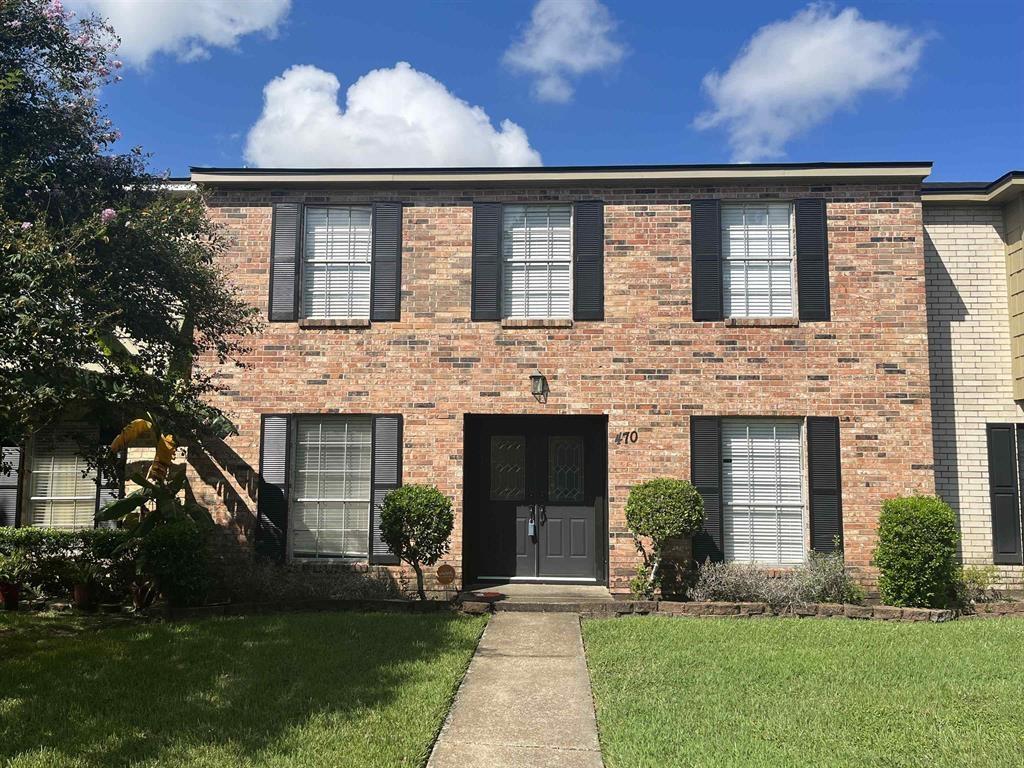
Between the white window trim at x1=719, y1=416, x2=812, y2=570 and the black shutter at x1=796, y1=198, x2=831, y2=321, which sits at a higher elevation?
the black shutter at x1=796, y1=198, x2=831, y2=321

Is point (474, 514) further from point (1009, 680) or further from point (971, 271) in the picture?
point (971, 271)

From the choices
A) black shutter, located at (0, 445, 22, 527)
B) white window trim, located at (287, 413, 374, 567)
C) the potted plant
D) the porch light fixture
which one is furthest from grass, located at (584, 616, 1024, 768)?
black shutter, located at (0, 445, 22, 527)

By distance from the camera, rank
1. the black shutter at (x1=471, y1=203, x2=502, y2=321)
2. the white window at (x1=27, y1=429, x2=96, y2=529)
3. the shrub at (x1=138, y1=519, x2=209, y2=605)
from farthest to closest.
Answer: the white window at (x1=27, y1=429, x2=96, y2=529)
the black shutter at (x1=471, y1=203, x2=502, y2=321)
the shrub at (x1=138, y1=519, x2=209, y2=605)

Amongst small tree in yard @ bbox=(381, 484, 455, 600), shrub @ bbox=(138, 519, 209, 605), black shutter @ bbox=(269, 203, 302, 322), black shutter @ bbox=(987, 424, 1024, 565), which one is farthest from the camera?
black shutter @ bbox=(269, 203, 302, 322)

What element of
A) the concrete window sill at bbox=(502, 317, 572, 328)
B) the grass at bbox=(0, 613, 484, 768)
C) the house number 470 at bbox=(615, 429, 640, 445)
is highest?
the concrete window sill at bbox=(502, 317, 572, 328)

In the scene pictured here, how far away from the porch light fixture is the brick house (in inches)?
1.6

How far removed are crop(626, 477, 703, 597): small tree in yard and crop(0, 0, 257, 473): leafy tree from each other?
16.7 ft

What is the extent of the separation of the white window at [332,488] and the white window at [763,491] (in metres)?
4.81

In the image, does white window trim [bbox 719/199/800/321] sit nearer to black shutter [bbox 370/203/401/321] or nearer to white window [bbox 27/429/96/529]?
black shutter [bbox 370/203/401/321]

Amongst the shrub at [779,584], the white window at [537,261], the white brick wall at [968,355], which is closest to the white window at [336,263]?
the white window at [537,261]

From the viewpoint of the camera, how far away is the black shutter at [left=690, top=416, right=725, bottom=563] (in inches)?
396

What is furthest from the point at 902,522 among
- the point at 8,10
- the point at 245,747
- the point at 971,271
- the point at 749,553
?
the point at 8,10

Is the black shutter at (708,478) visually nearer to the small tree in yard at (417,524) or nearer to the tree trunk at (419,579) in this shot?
the small tree in yard at (417,524)

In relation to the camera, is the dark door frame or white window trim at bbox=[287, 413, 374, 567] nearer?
white window trim at bbox=[287, 413, 374, 567]
